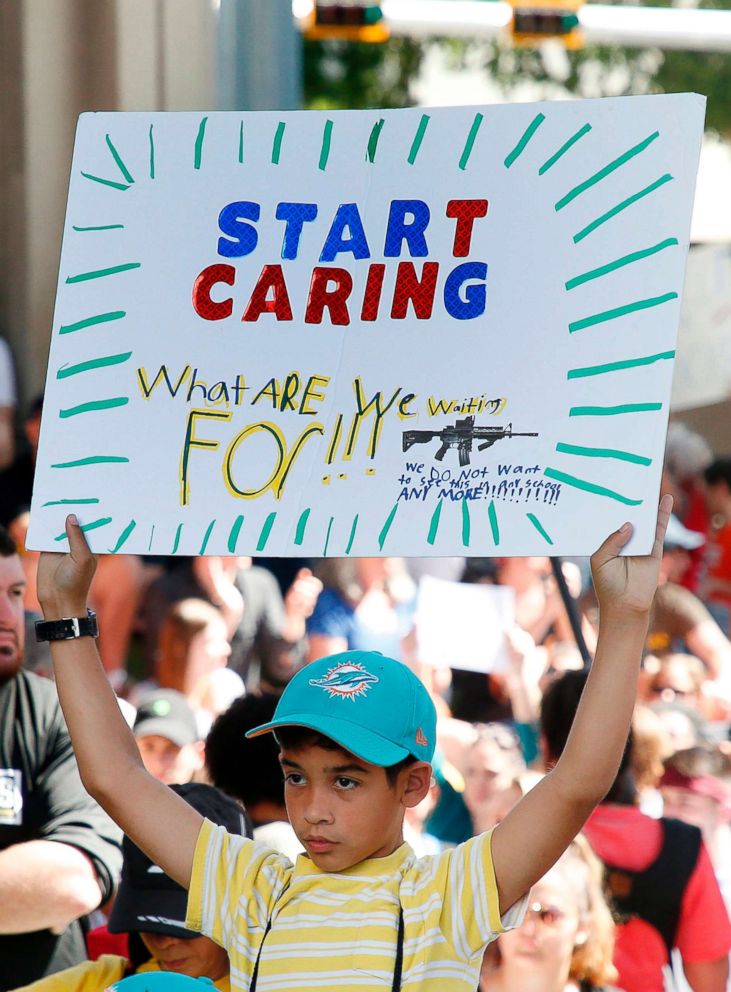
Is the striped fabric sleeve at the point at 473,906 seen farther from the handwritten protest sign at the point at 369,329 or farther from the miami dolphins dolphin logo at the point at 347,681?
the handwritten protest sign at the point at 369,329

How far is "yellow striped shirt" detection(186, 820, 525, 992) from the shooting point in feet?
6.25

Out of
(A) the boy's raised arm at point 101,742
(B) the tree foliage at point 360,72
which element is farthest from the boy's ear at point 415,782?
(B) the tree foliage at point 360,72

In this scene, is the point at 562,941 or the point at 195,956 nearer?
the point at 195,956

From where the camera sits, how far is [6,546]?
11.8 feet

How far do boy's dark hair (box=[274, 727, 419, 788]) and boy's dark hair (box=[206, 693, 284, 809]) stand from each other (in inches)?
53.6

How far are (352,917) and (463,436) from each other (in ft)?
2.12

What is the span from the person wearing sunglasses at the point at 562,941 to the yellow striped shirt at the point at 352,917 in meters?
1.67

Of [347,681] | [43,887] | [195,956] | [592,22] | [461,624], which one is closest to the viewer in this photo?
[347,681]

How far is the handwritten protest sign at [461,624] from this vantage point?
4.84 m

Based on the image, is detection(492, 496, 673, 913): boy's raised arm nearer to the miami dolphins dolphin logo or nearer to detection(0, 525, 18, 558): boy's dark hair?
the miami dolphins dolphin logo

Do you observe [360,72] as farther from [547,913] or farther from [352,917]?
[352,917]

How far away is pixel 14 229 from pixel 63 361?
3450mm

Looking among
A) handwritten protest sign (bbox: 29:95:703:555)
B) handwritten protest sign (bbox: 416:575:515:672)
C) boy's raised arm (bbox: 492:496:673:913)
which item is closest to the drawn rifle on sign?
handwritten protest sign (bbox: 29:95:703:555)

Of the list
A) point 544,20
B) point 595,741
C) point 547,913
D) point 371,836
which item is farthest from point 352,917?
point 544,20
